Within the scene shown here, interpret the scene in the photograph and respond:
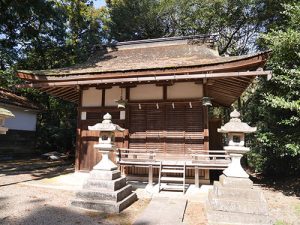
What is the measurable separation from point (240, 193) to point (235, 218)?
22.4 inches

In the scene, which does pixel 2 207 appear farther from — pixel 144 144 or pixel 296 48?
pixel 296 48

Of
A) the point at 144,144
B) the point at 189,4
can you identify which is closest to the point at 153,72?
the point at 144,144

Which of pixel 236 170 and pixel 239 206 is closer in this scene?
pixel 239 206

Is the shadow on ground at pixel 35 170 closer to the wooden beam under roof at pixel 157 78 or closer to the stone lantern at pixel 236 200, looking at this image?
the wooden beam under roof at pixel 157 78

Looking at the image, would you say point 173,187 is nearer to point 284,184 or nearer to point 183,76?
point 183,76

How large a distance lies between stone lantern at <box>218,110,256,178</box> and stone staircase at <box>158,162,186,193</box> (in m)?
2.22

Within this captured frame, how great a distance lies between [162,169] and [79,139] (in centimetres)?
382

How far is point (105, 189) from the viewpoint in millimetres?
6656

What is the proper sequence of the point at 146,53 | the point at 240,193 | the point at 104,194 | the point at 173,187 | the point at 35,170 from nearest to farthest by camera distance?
1. the point at 240,193
2. the point at 104,194
3. the point at 173,187
4. the point at 35,170
5. the point at 146,53

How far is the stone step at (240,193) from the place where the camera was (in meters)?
5.96

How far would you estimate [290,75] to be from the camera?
27.5 ft

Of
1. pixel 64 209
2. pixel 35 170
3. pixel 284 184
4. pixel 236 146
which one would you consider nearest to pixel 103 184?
pixel 64 209

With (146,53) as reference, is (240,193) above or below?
below

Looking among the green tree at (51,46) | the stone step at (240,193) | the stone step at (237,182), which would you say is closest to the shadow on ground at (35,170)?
the green tree at (51,46)
